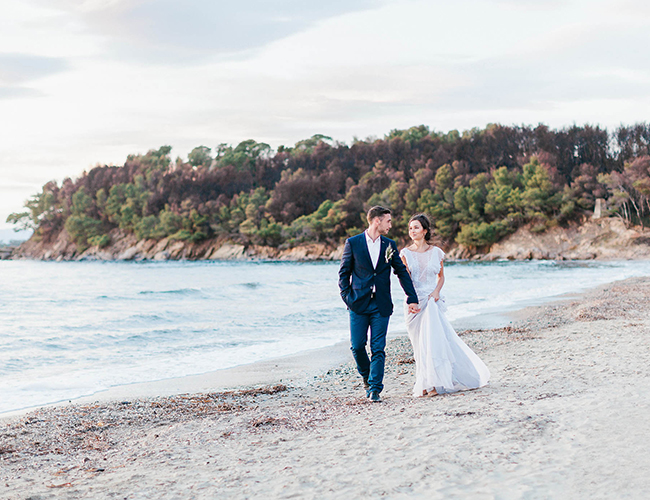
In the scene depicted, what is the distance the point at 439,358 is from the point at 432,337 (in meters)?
0.20

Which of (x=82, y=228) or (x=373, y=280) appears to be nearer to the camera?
(x=373, y=280)

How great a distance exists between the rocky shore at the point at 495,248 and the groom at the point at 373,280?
183 feet

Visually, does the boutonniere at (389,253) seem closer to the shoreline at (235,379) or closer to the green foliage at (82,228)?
the shoreline at (235,379)

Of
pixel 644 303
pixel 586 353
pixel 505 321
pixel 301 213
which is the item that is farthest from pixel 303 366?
pixel 301 213

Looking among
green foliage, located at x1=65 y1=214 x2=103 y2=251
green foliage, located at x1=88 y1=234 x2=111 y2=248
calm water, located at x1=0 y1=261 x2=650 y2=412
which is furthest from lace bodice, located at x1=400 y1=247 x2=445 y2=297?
green foliage, located at x1=65 y1=214 x2=103 y2=251

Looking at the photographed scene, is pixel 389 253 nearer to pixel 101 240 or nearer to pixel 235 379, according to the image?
pixel 235 379

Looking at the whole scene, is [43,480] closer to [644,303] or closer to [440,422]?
[440,422]

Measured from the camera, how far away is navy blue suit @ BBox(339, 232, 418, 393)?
5.14 m

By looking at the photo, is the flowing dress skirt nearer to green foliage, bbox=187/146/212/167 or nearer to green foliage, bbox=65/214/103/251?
green foliage, bbox=65/214/103/251

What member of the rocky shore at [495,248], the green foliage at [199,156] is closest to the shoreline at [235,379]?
the rocky shore at [495,248]

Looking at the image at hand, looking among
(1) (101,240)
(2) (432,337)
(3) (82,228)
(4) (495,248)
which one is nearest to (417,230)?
(2) (432,337)

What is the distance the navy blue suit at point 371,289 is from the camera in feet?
16.9

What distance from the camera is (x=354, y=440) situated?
3850 millimetres

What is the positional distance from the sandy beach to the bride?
207 mm
